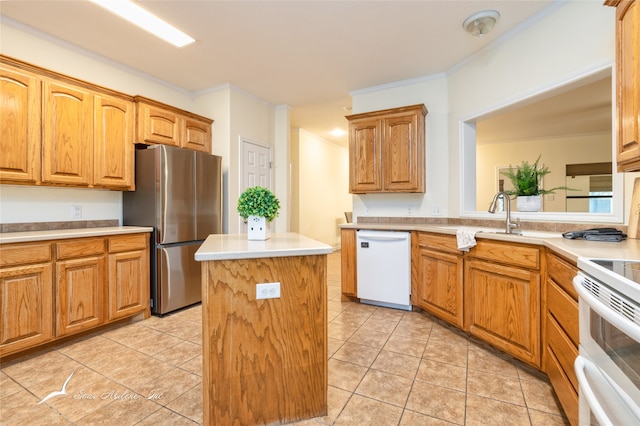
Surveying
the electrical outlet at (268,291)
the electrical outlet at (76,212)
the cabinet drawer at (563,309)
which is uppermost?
the electrical outlet at (76,212)

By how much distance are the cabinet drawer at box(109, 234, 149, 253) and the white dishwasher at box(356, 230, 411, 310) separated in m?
2.19

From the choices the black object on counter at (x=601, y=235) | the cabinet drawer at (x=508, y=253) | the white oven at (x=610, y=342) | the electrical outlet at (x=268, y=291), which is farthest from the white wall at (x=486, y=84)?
the electrical outlet at (x=268, y=291)

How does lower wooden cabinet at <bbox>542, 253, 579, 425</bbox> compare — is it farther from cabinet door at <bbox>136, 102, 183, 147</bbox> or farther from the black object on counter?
cabinet door at <bbox>136, 102, 183, 147</bbox>

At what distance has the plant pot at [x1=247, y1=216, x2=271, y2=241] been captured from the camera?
68.3 inches

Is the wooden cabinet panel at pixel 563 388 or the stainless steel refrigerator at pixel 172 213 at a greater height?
the stainless steel refrigerator at pixel 172 213

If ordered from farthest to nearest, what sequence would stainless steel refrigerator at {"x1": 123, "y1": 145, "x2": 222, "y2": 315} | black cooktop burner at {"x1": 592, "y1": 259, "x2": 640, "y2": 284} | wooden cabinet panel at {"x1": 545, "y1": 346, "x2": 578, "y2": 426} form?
stainless steel refrigerator at {"x1": 123, "y1": 145, "x2": 222, "y2": 315} → wooden cabinet panel at {"x1": 545, "y1": 346, "x2": 578, "y2": 426} → black cooktop burner at {"x1": 592, "y1": 259, "x2": 640, "y2": 284}

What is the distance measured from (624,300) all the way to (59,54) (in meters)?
4.15

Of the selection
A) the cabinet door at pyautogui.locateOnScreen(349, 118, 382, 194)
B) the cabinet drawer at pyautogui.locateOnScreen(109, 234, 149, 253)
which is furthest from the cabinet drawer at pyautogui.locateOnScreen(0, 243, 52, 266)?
the cabinet door at pyautogui.locateOnScreen(349, 118, 382, 194)

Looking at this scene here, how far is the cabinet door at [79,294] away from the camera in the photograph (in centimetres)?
225

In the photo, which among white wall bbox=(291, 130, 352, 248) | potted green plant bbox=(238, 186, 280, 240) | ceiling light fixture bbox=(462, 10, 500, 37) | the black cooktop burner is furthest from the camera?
white wall bbox=(291, 130, 352, 248)

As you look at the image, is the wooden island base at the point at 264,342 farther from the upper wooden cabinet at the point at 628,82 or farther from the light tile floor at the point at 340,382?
the upper wooden cabinet at the point at 628,82

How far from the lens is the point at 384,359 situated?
6.83ft

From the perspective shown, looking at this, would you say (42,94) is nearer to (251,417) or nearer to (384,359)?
(251,417)

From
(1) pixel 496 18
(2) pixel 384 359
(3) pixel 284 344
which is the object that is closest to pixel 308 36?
(1) pixel 496 18
